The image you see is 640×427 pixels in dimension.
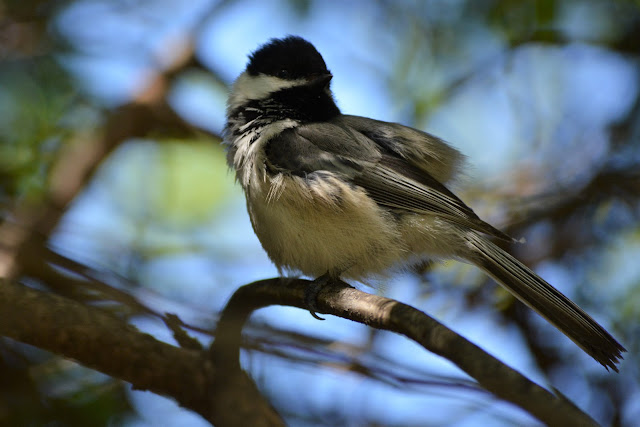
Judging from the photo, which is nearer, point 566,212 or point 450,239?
point 450,239

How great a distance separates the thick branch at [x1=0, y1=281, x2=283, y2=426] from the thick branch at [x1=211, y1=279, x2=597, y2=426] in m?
0.10

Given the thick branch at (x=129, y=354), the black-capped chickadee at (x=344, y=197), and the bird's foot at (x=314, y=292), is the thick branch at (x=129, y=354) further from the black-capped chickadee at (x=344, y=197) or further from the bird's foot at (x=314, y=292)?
the black-capped chickadee at (x=344, y=197)

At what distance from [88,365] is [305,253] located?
96 centimetres

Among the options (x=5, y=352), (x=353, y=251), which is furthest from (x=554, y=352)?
(x=5, y=352)

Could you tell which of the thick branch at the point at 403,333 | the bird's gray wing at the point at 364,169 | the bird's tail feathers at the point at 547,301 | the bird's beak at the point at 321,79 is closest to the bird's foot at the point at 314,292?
the thick branch at the point at 403,333

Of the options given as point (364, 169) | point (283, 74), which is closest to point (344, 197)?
point (364, 169)

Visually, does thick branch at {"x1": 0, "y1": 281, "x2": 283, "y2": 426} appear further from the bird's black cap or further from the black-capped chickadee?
the bird's black cap

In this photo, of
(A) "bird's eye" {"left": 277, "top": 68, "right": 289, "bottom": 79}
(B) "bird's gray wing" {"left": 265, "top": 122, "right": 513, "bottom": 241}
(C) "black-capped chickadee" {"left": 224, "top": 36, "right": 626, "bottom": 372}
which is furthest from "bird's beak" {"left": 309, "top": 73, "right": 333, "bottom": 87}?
(B) "bird's gray wing" {"left": 265, "top": 122, "right": 513, "bottom": 241}

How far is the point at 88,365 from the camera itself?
6.43ft

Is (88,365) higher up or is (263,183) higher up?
(263,183)

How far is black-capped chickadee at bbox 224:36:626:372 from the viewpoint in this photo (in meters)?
2.53

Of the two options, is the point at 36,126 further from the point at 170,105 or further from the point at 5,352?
the point at 5,352

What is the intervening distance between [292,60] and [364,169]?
719 mm

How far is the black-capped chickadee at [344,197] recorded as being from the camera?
99.4 inches
